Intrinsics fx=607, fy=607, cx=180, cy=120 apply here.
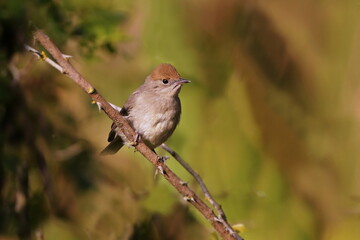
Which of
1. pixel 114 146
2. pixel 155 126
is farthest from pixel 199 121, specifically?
pixel 114 146

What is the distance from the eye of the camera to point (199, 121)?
252 centimetres

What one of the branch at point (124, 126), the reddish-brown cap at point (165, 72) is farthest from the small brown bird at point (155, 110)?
the branch at point (124, 126)

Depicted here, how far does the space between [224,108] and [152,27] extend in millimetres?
847

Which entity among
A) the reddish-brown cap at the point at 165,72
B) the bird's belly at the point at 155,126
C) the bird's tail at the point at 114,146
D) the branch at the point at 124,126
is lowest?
the branch at the point at 124,126

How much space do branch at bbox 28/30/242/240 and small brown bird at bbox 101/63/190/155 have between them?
81 cm

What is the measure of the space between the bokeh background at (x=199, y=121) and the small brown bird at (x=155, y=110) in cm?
8

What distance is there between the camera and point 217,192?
7.34ft

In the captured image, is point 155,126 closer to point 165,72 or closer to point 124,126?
point 165,72

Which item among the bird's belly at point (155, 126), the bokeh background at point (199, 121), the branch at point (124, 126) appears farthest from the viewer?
the bird's belly at point (155, 126)

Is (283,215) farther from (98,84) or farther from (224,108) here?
(98,84)

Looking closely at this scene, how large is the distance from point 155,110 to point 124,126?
105 cm

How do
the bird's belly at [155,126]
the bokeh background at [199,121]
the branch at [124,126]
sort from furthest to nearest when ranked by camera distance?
the bird's belly at [155,126], the bokeh background at [199,121], the branch at [124,126]

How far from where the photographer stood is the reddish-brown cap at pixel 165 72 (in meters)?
2.49

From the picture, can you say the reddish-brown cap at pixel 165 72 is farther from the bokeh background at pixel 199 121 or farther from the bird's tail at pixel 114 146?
the bird's tail at pixel 114 146
